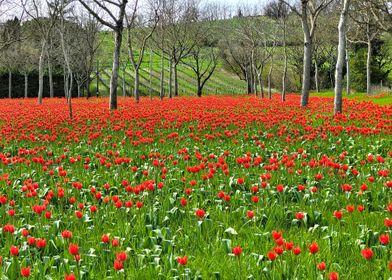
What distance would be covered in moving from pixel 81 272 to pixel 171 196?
109 inches

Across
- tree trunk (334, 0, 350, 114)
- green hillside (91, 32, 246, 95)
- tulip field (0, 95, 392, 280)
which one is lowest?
tulip field (0, 95, 392, 280)

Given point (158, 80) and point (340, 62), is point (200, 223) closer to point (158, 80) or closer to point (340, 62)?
point (340, 62)

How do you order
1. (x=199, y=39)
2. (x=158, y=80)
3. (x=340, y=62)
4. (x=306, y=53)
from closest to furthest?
1. (x=340, y=62)
2. (x=306, y=53)
3. (x=199, y=39)
4. (x=158, y=80)

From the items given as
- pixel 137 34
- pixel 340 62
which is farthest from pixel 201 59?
pixel 340 62

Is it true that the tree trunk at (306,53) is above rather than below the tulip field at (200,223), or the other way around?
above

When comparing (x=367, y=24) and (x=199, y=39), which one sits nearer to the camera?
(x=367, y=24)

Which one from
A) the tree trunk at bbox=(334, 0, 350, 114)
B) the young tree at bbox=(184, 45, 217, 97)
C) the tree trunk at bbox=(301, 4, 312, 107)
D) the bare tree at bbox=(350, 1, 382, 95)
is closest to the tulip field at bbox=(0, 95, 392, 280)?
the tree trunk at bbox=(334, 0, 350, 114)

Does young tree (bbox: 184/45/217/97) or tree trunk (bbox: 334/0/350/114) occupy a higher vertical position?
young tree (bbox: 184/45/217/97)

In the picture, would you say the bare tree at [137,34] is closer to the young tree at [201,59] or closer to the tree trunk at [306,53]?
the young tree at [201,59]

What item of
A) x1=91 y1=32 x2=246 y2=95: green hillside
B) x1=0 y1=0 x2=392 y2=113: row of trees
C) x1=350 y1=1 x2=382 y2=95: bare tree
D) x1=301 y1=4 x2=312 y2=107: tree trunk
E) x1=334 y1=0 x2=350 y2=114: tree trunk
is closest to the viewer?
x1=334 y1=0 x2=350 y2=114: tree trunk

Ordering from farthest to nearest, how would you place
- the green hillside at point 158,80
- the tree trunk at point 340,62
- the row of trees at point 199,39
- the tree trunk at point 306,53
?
the green hillside at point 158,80 → the row of trees at point 199,39 → the tree trunk at point 306,53 → the tree trunk at point 340,62

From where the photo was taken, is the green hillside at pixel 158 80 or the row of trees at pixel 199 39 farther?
the green hillside at pixel 158 80

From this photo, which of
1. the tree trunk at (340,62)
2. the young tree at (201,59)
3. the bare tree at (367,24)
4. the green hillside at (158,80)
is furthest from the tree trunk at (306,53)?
the green hillside at (158,80)

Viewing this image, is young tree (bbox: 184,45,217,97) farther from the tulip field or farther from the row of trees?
the tulip field
